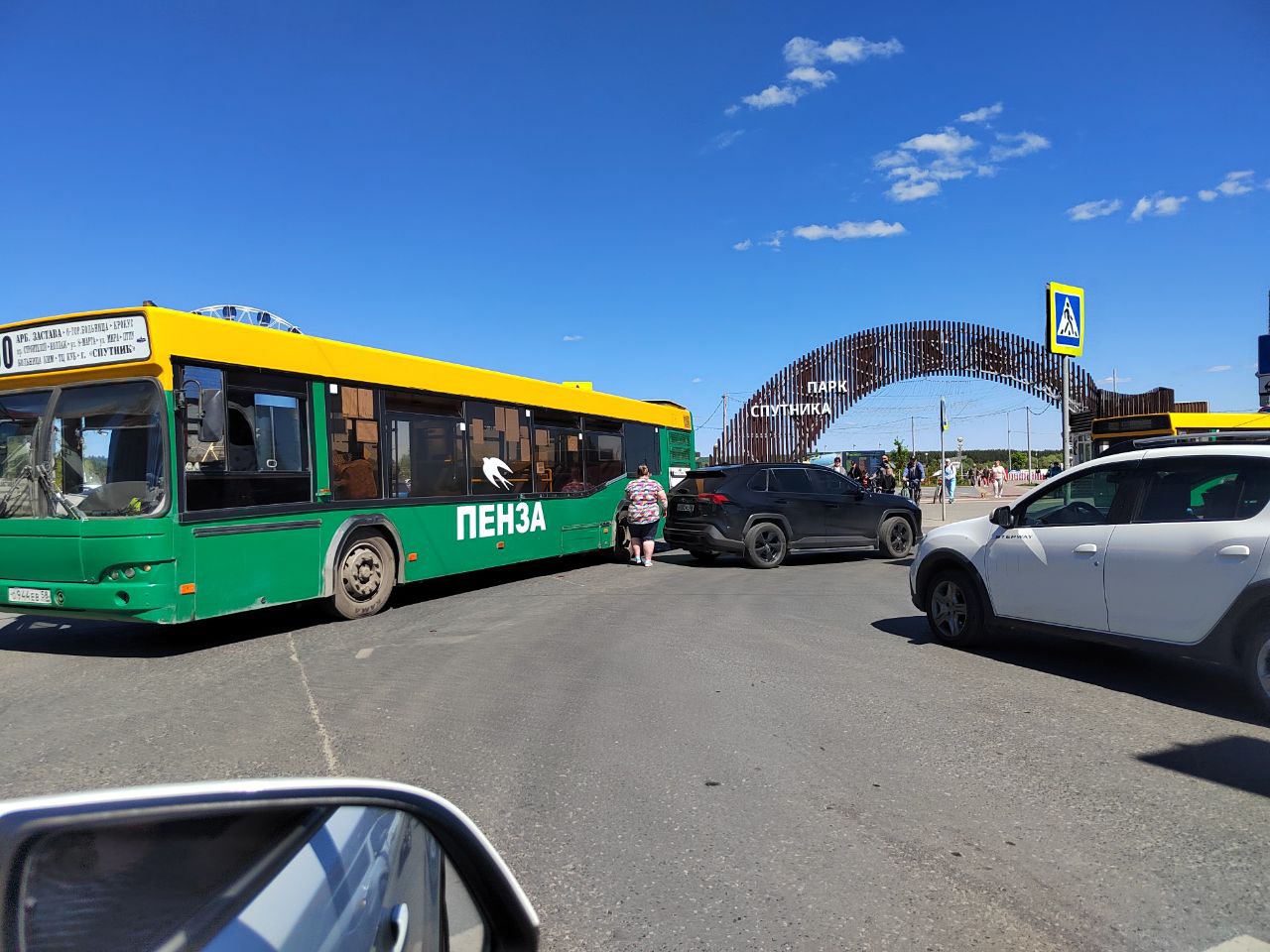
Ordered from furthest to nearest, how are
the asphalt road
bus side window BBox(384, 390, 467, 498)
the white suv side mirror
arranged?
bus side window BBox(384, 390, 467, 498) → the white suv side mirror → the asphalt road

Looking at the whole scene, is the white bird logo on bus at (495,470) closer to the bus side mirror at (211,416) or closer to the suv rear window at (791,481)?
the bus side mirror at (211,416)

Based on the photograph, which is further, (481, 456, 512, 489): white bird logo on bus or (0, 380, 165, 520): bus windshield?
(481, 456, 512, 489): white bird logo on bus

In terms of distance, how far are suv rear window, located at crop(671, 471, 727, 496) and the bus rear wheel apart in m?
5.88

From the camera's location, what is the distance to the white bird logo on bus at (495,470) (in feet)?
37.8

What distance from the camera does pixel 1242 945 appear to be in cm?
277

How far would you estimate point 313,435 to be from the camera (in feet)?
29.1

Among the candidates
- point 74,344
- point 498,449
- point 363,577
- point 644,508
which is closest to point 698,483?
point 644,508

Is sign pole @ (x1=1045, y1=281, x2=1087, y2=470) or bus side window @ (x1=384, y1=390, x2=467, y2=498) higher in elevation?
sign pole @ (x1=1045, y1=281, x2=1087, y2=470)

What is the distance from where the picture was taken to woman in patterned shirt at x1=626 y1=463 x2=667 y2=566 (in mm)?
14305

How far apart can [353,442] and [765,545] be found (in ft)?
23.7

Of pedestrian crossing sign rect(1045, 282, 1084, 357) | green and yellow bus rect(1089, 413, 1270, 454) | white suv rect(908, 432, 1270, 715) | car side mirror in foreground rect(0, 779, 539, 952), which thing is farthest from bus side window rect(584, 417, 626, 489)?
car side mirror in foreground rect(0, 779, 539, 952)

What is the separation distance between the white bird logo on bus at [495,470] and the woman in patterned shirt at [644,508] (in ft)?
9.54

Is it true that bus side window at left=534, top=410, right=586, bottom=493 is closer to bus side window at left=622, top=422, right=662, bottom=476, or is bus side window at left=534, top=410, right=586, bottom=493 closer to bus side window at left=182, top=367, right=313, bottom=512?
bus side window at left=622, top=422, right=662, bottom=476

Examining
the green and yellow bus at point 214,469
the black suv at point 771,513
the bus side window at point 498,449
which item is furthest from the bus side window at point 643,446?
the green and yellow bus at point 214,469
